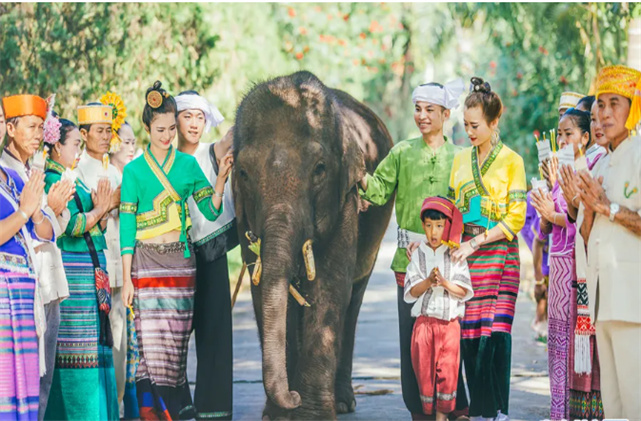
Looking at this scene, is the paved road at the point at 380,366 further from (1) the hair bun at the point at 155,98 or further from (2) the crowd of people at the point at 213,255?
(1) the hair bun at the point at 155,98

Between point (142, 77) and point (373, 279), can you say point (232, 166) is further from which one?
point (373, 279)

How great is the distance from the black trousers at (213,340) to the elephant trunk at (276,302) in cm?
64

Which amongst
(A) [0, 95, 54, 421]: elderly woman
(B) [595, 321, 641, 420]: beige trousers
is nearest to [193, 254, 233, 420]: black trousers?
(A) [0, 95, 54, 421]: elderly woman

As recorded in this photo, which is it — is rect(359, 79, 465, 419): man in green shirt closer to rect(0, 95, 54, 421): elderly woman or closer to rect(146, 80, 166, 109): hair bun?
rect(146, 80, 166, 109): hair bun

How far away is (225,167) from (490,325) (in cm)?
202

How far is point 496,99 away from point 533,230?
3.35 metres

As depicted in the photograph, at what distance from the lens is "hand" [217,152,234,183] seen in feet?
23.5

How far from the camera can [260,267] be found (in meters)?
7.06

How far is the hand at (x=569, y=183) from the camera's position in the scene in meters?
5.99

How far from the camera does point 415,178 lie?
7.39m

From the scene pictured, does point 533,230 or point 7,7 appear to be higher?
point 7,7

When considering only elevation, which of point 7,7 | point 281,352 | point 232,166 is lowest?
point 281,352

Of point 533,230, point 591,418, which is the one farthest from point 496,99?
point 533,230

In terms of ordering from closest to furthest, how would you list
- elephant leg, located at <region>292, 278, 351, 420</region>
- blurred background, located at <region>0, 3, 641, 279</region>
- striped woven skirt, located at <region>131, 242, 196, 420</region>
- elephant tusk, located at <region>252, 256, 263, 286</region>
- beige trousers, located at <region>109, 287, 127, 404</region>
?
1. elephant tusk, located at <region>252, 256, 263, 286</region>
2. striped woven skirt, located at <region>131, 242, 196, 420</region>
3. elephant leg, located at <region>292, 278, 351, 420</region>
4. beige trousers, located at <region>109, 287, 127, 404</region>
5. blurred background, located at <region>0, 3, 641, 279</region>
